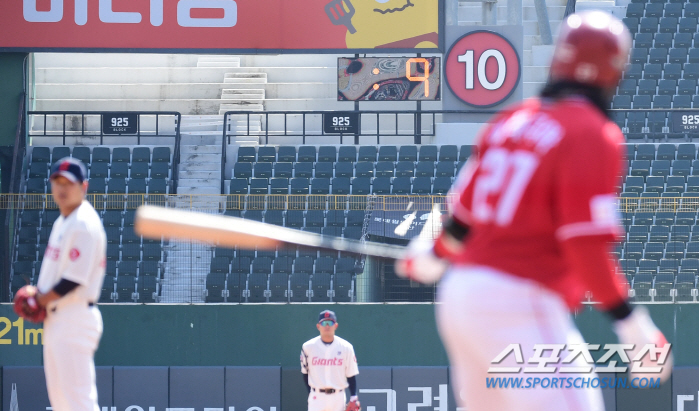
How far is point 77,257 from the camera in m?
5.14

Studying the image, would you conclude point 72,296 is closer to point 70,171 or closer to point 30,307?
point 30,307

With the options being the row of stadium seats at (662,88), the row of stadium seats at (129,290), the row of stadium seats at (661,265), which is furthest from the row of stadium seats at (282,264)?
the row of stadium seats at (662,88)

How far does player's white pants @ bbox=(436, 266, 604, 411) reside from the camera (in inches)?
102

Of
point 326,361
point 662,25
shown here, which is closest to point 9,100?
point 326,361

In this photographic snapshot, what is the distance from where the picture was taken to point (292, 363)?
1260cm

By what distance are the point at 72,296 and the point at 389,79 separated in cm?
1349

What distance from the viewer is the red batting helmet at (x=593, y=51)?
105 inches

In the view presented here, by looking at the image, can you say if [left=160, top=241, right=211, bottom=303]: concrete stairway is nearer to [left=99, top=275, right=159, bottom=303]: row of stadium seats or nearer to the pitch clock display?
[left=99, top=275, right=159, bottom=303]: row of stadium seats

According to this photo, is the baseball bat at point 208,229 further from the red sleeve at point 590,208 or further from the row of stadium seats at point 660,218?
the row of stadium seats at point 660,218

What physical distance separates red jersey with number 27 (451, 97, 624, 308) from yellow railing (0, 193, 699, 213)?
10435 mm

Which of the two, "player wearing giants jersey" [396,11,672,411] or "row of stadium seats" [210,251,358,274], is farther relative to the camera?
"row of stadium seats" [210,251,358,274]

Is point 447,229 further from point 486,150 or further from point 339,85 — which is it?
point 339,85

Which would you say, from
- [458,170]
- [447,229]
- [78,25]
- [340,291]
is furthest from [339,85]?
[447,229]

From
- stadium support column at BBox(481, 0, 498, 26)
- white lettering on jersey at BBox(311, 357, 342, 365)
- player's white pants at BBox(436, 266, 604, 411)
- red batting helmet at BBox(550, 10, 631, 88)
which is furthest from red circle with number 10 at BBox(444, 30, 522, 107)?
player's white pants at BBox(436, 266, 604, 411)
